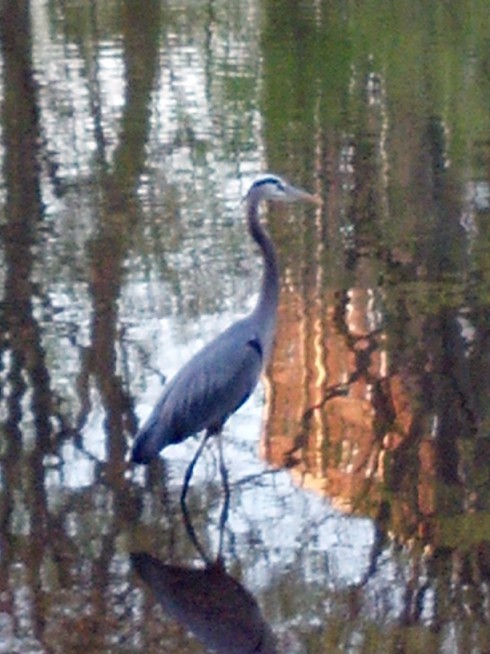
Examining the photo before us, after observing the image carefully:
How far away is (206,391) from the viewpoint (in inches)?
260

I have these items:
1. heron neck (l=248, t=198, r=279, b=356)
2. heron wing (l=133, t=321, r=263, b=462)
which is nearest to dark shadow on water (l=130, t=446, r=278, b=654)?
heron wing (l=133, t=321, r=263, b=462)

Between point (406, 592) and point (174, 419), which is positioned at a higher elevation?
point (174, 419)

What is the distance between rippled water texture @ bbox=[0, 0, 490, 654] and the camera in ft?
19.6

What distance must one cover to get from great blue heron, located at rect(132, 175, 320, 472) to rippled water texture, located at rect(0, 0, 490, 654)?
0.37m

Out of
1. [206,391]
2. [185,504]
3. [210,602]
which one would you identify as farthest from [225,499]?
[210,602]

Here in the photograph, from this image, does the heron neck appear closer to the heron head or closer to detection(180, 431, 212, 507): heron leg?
the heron head

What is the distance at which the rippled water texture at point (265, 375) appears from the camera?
235 inches

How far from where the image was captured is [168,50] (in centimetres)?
1892

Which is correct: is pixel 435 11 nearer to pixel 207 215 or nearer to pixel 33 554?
pixel 207 215

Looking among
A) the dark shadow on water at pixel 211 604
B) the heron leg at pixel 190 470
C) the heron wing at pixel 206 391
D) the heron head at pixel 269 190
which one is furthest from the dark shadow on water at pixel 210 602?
the heron head at pixel 269 190

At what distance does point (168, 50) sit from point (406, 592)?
13648 mm

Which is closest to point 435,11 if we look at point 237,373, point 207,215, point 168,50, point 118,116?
point 168,50

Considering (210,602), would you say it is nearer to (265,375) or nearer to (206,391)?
(206,391)

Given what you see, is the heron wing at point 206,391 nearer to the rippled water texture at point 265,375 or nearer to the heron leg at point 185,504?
the heron leg at point 185,504
